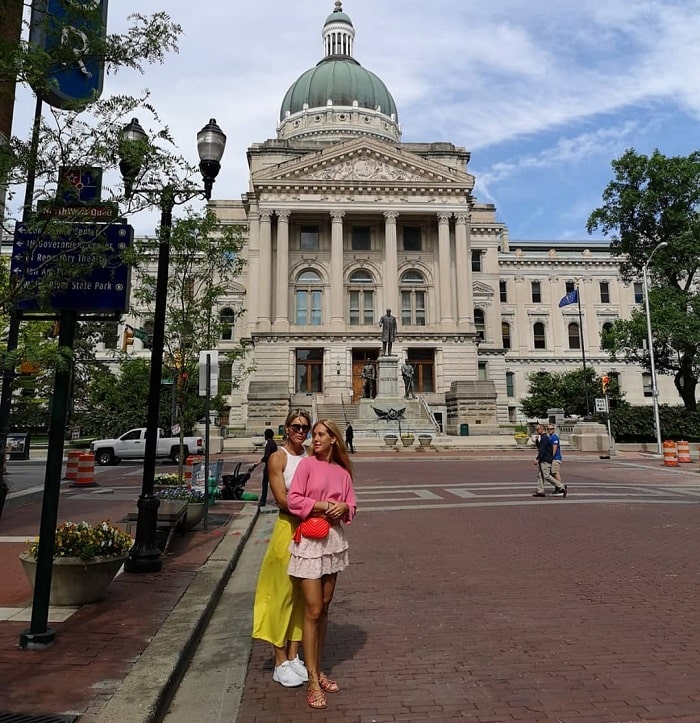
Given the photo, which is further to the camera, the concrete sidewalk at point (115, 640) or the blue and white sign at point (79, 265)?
the blue and white sign at point (79, 265)

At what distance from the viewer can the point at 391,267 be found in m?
54.8

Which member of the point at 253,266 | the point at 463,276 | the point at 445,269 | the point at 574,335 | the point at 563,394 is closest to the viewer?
the point at 445,269

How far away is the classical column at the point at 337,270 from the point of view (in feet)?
176

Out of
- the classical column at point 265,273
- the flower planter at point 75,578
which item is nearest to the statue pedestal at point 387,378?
the classical column at point 265,273

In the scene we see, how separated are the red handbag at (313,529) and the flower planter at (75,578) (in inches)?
112

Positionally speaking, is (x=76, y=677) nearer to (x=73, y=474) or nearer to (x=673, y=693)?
(x=673, y=693)

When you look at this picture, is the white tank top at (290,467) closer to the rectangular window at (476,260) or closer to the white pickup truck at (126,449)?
the white pickup truck at (126,449)

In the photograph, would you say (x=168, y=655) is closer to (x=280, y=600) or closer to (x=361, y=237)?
(x=280, y=600)

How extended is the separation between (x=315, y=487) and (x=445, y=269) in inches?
2051

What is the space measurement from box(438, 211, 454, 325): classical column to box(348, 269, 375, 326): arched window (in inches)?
248

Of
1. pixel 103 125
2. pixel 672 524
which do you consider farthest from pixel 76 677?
pixel 672 524

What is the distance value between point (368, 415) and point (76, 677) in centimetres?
3853

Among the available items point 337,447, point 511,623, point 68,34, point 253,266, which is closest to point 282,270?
point 253,266

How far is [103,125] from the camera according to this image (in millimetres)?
4648
